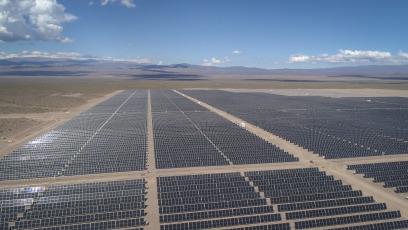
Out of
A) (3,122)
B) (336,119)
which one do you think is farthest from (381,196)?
(3,122)

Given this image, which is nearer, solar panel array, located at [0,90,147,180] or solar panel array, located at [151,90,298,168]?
solar panel array, located at [0,90,147,180]

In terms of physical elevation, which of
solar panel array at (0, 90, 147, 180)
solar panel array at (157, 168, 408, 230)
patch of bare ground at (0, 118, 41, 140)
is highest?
patch of bare ground at (0, 118, 41, 140)

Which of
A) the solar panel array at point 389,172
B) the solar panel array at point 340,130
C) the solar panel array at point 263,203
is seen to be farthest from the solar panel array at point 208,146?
the solar panel array at point 389,172

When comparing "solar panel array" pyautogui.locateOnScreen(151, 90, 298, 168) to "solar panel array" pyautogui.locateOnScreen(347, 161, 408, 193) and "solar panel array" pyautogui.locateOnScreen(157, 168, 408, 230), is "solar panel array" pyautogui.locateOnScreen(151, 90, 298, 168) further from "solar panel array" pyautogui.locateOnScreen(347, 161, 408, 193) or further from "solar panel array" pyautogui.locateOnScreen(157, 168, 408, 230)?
"solar panel array" pyautogui.locateOnScreen(347, 161, 408, 193)

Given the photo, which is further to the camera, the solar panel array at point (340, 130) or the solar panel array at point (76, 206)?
the solar panel array at point (340, 130)

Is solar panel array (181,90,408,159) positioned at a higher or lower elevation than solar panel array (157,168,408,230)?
higher

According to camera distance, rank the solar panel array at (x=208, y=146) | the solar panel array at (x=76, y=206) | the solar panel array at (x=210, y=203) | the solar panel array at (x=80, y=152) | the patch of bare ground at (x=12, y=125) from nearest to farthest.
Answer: the solar panel array at (x=76, y=206) → the solar panel array at (x=210, y=203) → the solar panel array at (x=80, y=152) → the solar panel array at (x=208, y=146) → the patch of bare ground at (x=12, y=125)

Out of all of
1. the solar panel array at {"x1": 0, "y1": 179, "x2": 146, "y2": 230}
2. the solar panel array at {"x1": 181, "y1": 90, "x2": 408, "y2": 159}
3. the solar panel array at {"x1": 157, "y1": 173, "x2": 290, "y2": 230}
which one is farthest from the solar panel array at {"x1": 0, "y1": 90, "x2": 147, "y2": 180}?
the solar panel array at {"x1": 181, "y1": 90, "x2": 408, "y2": 159}

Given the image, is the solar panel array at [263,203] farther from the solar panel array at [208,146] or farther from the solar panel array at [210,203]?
the solar panel array at [208,146]
